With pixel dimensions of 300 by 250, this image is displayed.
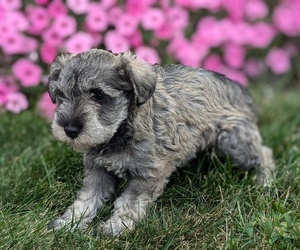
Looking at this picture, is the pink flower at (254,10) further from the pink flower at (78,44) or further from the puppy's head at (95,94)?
the puppy's head at (95,94)

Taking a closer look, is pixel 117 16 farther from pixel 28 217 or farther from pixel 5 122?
pixel 28 217

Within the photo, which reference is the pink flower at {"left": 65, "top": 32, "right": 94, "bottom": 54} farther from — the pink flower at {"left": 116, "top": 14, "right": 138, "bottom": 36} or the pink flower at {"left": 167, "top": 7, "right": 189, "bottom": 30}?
the pink flower at {"left": 167, "top": 7, "right": 189, "bottom": 30}

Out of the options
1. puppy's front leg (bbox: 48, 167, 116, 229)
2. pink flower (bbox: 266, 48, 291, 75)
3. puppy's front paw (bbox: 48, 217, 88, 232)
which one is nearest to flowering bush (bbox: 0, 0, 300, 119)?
pink flower (bbox: 266, 48, 291, 75)

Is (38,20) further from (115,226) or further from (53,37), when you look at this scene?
(115,226)

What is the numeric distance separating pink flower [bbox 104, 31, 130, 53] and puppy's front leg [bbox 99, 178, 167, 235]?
2523mm

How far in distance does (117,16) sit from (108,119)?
3.01 metres

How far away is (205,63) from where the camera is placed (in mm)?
7875

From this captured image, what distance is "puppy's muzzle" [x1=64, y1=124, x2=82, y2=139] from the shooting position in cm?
394

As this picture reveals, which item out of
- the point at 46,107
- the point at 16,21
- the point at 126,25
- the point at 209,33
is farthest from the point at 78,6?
the point at 209,33

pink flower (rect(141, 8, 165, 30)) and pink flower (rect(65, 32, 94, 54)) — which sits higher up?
pink flower (rect(141, 8, 165, 30))

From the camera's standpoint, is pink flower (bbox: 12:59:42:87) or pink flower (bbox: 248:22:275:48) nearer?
pink flower (bbox: 12:59:42:87)

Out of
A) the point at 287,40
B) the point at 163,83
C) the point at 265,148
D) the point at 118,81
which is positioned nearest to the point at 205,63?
the point at 287,40

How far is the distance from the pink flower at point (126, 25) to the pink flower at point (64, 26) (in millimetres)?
493

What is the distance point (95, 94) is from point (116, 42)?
8.88ft
